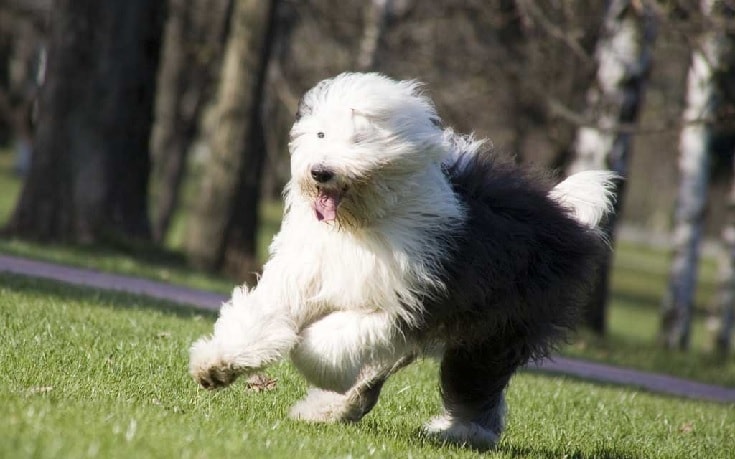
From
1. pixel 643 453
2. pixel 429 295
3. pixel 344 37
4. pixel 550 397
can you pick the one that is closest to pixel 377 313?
pixel 429 295

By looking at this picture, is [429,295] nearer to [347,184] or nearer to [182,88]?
[347,184]

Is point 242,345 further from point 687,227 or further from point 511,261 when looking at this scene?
point 687,227

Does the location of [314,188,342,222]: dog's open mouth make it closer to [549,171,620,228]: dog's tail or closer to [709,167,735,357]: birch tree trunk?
[549,171,620,228]: dog's tail

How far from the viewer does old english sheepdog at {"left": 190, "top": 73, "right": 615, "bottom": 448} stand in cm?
563

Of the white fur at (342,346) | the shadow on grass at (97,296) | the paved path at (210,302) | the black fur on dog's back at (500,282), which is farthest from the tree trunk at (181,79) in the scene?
the white fur at (342,346)

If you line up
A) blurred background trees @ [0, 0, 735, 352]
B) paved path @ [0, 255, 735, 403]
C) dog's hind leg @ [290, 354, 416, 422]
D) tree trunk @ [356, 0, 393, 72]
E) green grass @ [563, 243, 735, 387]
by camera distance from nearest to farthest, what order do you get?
dog's hind leg @ [290, 354, 416, 422], paved path @ [0, 255, 735, 403], green grass @ [563, 243, 735, 387], blurred background trees @ [0, 0, 735, 352], tree trunk @ [356, 0, 393, 72]

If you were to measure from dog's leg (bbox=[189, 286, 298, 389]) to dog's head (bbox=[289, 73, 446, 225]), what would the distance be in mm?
549

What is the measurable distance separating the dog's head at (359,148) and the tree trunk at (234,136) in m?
10.1

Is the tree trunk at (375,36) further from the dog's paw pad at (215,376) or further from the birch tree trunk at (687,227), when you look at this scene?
the dog's paw pad at (215,376)

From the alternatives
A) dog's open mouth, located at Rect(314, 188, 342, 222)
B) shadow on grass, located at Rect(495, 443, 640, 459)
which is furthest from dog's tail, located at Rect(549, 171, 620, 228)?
dog's open mouth, located at Rect(314, 188, 342, 222)

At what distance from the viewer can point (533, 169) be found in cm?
694

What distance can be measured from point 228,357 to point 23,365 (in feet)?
4.60

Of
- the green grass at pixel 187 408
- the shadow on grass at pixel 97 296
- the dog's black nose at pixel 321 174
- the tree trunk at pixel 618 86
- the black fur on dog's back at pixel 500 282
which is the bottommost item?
the shadow on grass at pixel 97 296

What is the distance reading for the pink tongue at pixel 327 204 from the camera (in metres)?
5.68
